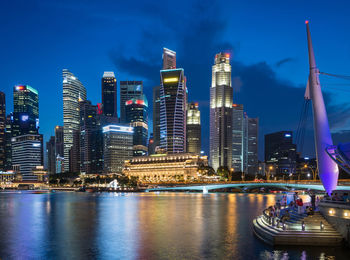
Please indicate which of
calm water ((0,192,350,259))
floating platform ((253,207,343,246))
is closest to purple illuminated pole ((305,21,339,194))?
calm water ((0,192,350,259))

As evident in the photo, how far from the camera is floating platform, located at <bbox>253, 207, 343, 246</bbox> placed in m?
30.2

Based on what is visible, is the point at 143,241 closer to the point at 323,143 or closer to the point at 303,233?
the point at 303,233

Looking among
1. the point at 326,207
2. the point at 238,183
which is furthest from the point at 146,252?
the point at 238,183

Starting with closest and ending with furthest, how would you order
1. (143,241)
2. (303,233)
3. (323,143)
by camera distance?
(303,233), (143,241), (323,143)

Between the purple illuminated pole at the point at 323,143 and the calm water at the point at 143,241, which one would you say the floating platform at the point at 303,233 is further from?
the purple illuminated pole at the point at 323,143

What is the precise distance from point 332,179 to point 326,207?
1509cm

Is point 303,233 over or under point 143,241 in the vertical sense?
over

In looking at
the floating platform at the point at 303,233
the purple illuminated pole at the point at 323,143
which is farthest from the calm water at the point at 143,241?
the purple illuminated pole at the point at 323,143

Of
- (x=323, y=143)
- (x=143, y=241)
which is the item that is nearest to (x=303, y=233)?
(x=143, y=241)

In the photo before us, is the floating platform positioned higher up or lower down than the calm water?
higher up

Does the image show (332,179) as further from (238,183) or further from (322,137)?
(238,183)

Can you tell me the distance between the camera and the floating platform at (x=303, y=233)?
99.0ft

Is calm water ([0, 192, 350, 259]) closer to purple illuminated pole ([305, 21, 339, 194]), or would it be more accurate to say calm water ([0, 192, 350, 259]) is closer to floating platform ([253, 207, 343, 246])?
floating platform ([253, 207, 343, 246])

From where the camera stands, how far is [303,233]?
100 feet
